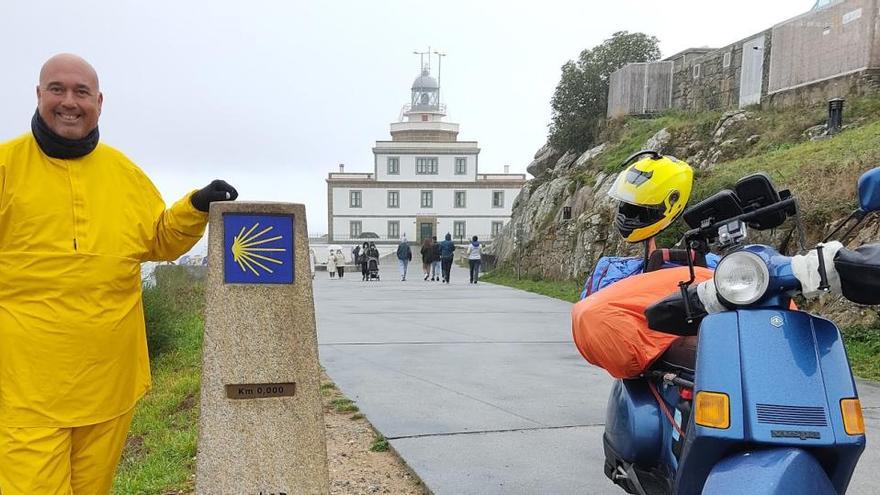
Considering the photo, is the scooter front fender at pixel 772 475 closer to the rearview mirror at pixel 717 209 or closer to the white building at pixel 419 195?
the rearview mirror at pixel 717 209

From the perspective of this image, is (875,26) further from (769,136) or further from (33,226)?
(33,226)

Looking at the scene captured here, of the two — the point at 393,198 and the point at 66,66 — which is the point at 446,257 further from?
the point at 393,198

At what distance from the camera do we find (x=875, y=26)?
43.4ft

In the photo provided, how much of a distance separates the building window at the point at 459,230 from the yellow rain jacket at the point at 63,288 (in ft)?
185

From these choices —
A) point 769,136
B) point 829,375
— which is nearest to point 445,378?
point 829,375

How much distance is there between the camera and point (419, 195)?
5875cm

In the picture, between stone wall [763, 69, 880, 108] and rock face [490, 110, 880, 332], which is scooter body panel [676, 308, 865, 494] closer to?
rock face [490, 110, 880, 332]

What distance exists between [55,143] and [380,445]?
2.68 meters

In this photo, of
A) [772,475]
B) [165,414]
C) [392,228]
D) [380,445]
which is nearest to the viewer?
[772,475]

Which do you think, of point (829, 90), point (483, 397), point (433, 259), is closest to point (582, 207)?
point (433, 259)

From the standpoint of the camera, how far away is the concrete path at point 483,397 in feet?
12.3

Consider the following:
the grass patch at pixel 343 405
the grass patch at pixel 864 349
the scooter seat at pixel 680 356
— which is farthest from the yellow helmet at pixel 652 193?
the grass patch at pixel 864 349

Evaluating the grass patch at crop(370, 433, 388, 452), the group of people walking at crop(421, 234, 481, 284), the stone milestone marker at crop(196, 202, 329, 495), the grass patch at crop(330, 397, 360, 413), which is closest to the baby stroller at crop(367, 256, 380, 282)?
the group of people walking at crop(421, 234, 481, 284)

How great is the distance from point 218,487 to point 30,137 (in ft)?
5.36
